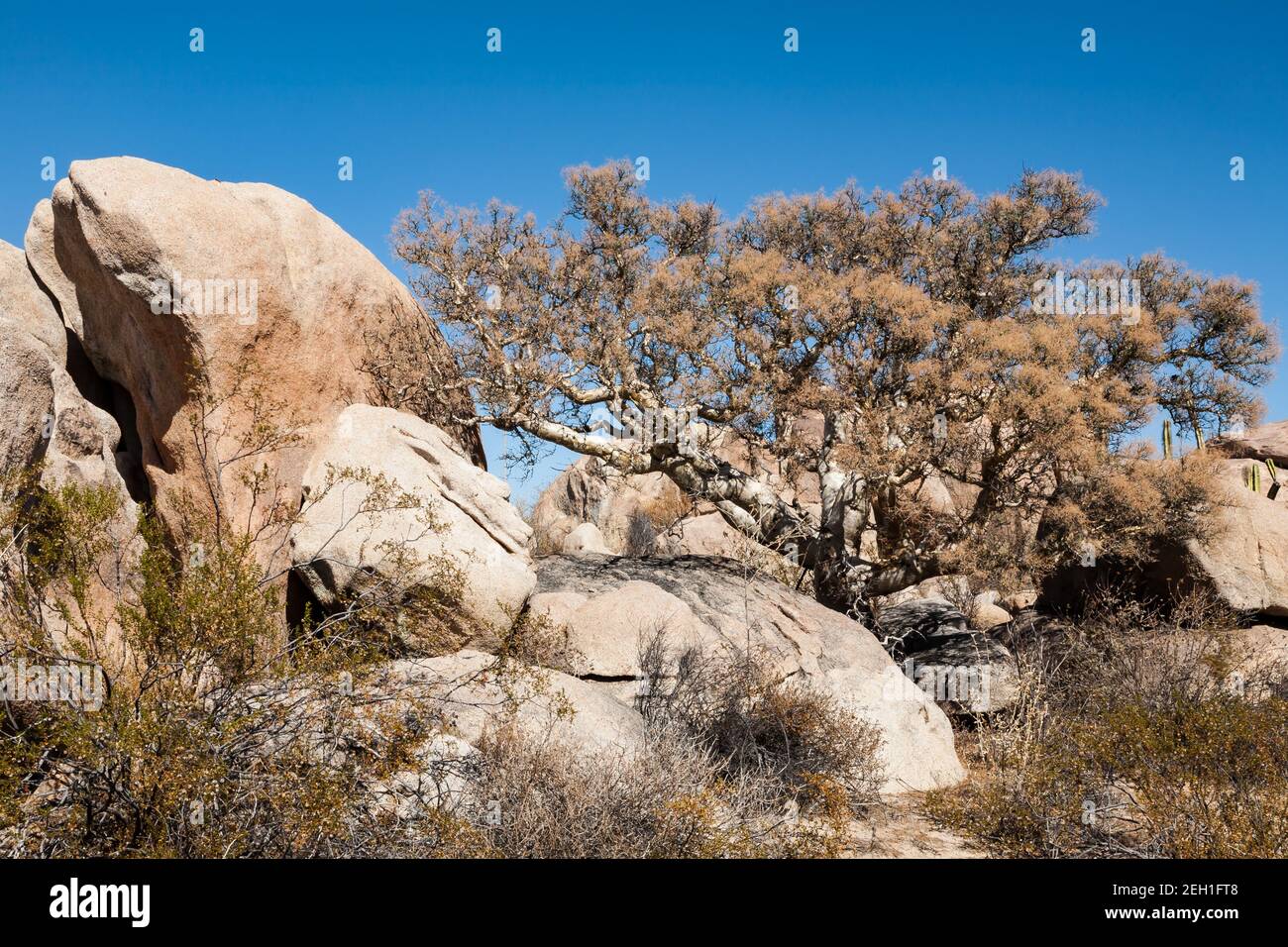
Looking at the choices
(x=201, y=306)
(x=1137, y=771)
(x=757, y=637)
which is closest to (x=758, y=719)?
(x=757, y=637)

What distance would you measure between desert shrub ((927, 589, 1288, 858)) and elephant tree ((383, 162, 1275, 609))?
248 centimetres

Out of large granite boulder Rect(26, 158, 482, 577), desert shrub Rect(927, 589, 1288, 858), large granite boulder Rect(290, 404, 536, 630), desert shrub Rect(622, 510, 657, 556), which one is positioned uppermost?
large granite boulder Rect(26, 158, 482, 577)

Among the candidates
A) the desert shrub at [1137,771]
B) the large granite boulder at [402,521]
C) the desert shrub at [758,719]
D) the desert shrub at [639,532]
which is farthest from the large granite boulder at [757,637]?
the desert shrub at [639,532]

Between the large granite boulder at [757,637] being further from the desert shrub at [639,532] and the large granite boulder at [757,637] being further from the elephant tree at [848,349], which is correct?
the desert shrub at [639,532]

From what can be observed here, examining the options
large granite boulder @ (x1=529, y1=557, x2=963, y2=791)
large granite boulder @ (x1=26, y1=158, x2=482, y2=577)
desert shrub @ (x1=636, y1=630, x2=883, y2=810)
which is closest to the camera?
desert shrub @ (x1=636, y1=630, x2=883, y2=810)

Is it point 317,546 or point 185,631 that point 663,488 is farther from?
point 185,631

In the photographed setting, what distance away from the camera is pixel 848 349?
43.1ft

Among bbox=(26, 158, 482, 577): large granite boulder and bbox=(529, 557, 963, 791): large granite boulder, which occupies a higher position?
bbox=(26, 158, 482, 577): large granite boulder

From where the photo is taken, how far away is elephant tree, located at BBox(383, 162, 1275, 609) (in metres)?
12.3

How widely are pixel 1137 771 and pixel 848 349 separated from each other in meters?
6.95

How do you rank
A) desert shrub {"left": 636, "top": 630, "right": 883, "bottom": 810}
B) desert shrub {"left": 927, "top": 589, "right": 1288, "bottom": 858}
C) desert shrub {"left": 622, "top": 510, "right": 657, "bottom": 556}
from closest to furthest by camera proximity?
desert shrub {"left": 927, "top": 589, "right": 1288, "bottom": 858}
desert shrub {"left": 636, "top": 630, "right": 883, "bottom": 810}
desert shrub {"left": 622, "top": 510, "right": 657, "bottom": 556}

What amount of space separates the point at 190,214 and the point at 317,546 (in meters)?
4.22

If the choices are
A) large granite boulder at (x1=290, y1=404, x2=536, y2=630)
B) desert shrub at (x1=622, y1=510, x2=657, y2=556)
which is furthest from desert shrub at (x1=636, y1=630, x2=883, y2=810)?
desert shrub at (x1=622, y1=510, x2=657, y2=556)

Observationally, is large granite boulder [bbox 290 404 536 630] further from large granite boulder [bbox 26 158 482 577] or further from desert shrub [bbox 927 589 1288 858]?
desert shrub [bbox 927 589 1288 858]
